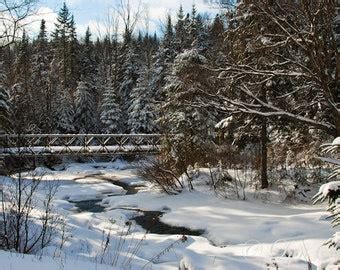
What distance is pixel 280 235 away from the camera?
27.2 ft

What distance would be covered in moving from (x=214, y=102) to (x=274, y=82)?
114 inches

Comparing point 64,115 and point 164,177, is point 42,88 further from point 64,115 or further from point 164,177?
point 164,177

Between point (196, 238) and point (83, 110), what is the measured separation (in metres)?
24.3

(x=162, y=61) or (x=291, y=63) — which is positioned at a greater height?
(x=162, y=61)

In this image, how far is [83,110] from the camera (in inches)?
1248

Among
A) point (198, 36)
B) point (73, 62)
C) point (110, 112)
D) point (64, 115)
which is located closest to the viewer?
point (198, 36)

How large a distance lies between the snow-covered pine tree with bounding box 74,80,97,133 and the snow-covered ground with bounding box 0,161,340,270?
17661 mm

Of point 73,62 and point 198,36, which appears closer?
point 198,36

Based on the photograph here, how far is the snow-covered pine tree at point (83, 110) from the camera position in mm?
31281

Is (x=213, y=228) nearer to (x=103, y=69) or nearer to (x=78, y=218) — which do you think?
(x=78, y=218)

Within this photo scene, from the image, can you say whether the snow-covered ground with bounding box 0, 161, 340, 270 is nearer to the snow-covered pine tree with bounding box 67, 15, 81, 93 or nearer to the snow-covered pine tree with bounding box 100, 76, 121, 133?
the snow-covered pine tree with bounding box 100, 76, 121, 133

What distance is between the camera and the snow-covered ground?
610cm

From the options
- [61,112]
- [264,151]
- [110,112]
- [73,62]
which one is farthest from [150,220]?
[73,62]

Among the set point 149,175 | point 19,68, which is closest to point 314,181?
point 149,175
